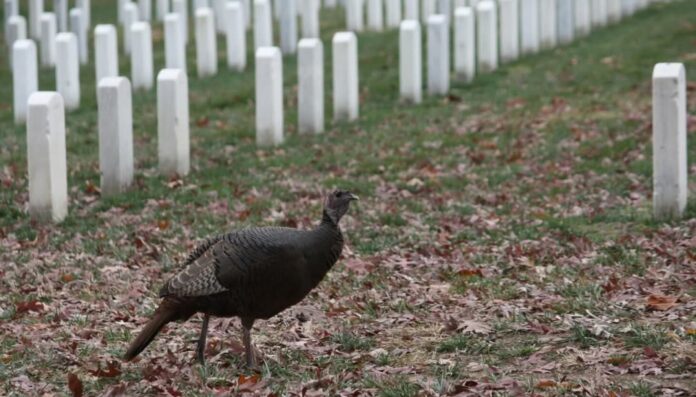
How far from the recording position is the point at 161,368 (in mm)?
7043

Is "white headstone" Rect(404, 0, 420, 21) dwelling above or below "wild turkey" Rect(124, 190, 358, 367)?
above

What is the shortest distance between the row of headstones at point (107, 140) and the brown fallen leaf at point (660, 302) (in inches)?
217

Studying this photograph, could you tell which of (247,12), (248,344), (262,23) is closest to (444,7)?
(262,23)

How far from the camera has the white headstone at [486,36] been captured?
20109 mm

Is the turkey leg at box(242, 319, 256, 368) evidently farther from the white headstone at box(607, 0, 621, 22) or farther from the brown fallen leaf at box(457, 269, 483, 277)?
the white headstone at box(607, 0, 621, 22)

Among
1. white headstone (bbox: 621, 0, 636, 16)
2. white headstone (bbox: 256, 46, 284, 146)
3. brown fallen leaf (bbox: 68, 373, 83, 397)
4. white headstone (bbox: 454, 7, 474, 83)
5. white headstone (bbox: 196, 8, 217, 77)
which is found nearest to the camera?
brown fallen leaf (bbox: 68, 373, 83, 397)

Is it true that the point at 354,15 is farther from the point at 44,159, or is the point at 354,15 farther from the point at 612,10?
the point at 44,159

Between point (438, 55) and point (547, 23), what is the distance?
510 cm

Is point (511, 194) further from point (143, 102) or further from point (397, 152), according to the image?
point (143, 102)

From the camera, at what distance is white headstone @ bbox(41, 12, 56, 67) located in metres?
23.0

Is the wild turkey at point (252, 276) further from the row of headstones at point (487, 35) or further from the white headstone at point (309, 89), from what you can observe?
the row of headstones at point (487, 35)

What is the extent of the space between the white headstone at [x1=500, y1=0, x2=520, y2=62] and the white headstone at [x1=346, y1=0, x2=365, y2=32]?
4.69m

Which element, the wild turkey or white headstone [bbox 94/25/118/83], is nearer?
the wild turkey

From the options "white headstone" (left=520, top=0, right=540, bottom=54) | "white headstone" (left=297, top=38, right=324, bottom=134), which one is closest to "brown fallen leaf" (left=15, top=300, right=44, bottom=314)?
"white headstone" (left=297, top=38, right=324, bottom=134)
